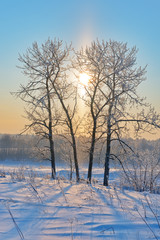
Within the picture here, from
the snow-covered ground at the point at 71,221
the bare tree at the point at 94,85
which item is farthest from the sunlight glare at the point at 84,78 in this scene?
the snow-covered ground at the point at 71,221

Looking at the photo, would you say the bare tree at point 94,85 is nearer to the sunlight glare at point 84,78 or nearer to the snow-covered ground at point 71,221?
the sunlight glare at point 84,78

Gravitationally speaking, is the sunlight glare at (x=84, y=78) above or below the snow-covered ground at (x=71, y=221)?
above

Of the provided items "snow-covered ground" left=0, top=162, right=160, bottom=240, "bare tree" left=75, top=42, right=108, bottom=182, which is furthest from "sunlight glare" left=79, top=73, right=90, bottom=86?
"snow-covered ground" left=0, top=162, right=160, bottom=240

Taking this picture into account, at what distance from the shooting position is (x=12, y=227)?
2840 millimetres

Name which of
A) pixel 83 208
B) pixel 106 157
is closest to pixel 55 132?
pixel 106 157

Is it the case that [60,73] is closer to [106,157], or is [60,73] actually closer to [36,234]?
[106,157]

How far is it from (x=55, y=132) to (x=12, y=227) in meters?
10.5

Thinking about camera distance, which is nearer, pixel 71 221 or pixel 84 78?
pixel 71 221

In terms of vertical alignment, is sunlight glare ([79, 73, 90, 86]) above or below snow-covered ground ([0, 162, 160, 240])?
above

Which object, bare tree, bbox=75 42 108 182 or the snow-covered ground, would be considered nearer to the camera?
the snow-covered ground

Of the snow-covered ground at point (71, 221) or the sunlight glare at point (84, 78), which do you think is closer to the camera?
the snow-covered ground at point (71, 221)

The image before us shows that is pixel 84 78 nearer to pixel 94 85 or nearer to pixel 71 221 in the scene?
pixel 94 85

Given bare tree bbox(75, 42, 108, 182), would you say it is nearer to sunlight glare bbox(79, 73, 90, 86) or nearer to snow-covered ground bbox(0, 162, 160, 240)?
sunlight glare bbox(79, 73, 90, 86)

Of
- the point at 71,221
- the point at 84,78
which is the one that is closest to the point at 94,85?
the point at 84,78
